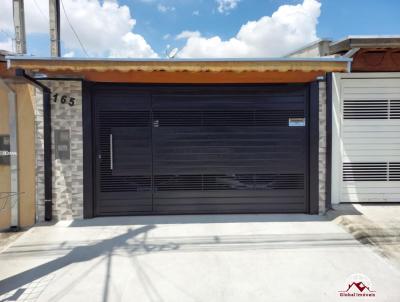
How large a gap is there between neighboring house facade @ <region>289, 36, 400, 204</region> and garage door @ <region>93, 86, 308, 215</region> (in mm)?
661

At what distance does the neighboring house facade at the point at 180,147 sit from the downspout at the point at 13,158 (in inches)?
14.0

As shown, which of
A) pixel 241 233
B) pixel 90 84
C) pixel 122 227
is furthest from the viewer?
pixel 90 84

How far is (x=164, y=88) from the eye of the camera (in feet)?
17.7

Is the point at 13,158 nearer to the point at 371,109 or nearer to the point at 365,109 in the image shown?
the point at 365,109

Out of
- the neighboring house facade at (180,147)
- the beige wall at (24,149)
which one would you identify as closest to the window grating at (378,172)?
the neighboring house facade at (180,147)

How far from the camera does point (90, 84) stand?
524 cm

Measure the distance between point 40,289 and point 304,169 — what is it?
14.7 feet

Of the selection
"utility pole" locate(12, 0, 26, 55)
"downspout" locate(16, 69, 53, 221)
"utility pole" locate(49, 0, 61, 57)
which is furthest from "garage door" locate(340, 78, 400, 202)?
"utility pole" locate(12, 0, 26, 55)

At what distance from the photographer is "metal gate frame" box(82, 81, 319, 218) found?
526 centimetres

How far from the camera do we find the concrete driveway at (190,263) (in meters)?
2.97

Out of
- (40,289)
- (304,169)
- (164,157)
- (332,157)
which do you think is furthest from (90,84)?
(332,157)

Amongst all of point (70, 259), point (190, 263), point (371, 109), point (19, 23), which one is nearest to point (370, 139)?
point (371, 109)

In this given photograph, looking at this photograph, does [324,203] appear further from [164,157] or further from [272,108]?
[164,157]

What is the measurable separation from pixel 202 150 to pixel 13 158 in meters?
3.29
